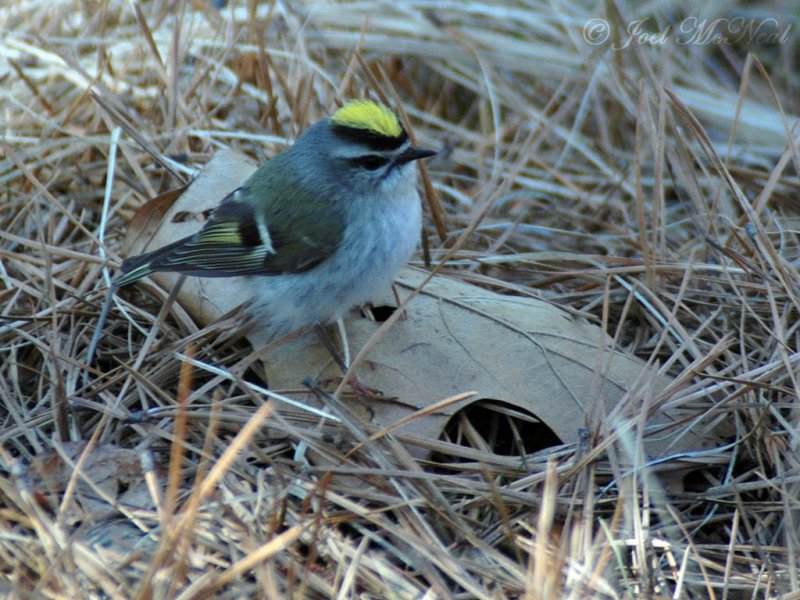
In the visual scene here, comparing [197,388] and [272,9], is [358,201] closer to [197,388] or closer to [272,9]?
[197,388]

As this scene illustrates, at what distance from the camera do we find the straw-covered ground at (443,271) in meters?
2.20

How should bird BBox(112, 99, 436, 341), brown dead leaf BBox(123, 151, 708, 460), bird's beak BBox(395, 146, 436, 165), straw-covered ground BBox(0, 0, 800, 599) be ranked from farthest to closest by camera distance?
bird's beak BBox(395, 146, 436, 165) < bird BBox(112, 99, 436, 341) < brown dead leaf BBox(123, 151, 708, 460) < straw-covered ground BBox(0, 0, 800, 599)

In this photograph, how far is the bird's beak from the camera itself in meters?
3.13

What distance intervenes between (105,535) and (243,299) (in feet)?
3.76

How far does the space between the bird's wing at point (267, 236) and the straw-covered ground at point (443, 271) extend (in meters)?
0.28

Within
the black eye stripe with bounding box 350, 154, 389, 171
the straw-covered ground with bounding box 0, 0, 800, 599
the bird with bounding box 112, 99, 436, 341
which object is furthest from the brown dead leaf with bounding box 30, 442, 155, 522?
the black eye stripe with bounding box 350, 154, 389, 171

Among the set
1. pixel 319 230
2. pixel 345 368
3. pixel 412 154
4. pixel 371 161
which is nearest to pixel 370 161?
pixel 371 161

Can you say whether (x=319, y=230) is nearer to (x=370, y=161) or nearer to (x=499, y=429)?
(x=370, y=161)

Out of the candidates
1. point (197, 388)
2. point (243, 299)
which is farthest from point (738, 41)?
point (197, 388)

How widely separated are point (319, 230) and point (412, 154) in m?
0.42

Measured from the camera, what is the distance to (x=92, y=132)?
404 centimetres

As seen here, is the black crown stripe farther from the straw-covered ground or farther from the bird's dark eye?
the straw-covered ground

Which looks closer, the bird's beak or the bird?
the bird

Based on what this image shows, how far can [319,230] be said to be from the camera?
3115 mm
